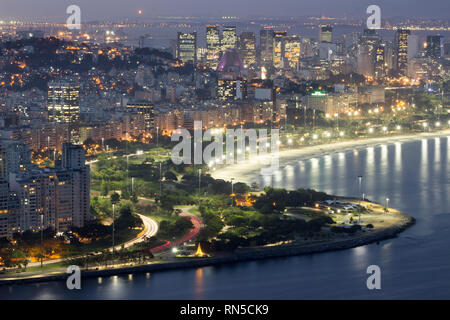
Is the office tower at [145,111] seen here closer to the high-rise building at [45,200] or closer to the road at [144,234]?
the road at [144,234]

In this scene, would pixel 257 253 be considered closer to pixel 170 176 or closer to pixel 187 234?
pixel 187 234

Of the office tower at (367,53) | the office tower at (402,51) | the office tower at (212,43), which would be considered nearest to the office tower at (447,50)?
the office tower at (402,51)

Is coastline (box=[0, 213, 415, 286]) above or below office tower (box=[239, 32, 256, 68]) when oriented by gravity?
Answer: below

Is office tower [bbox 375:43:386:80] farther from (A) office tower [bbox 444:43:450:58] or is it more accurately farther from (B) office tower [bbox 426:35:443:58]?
(A) office tower [bbox 444:43:450:58]

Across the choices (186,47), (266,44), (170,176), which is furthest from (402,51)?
(170,176)

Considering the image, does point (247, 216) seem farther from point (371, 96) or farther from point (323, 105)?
point (371, 96)

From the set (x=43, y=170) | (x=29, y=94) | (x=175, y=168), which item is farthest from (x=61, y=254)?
(x=29, y=94)

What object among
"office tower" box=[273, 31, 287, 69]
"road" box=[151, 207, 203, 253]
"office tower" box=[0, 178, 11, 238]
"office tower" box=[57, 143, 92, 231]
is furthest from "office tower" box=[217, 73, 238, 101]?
"office tower" box=[0, 178, 11, 238]
